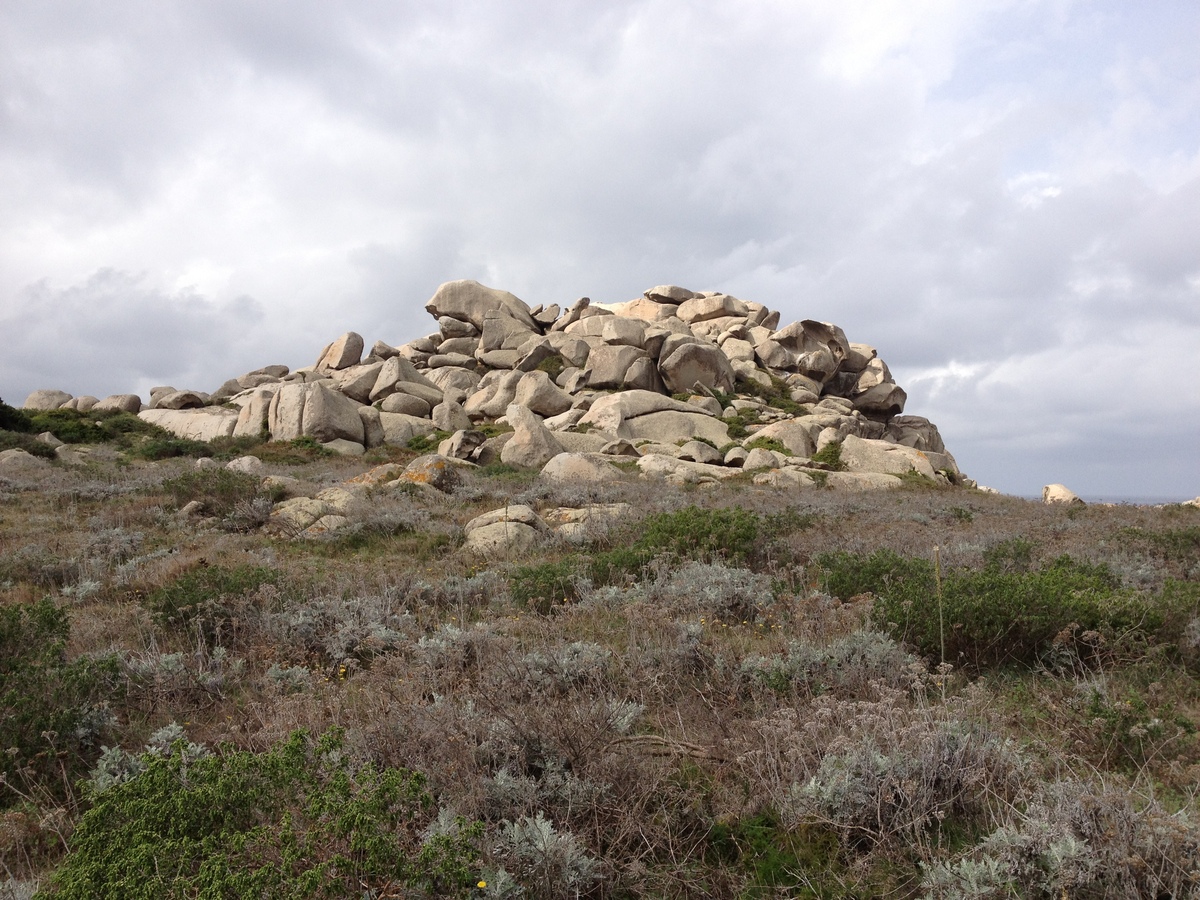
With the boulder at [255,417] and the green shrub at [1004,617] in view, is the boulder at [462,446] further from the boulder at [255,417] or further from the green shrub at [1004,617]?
the green shrub at [1004,617]

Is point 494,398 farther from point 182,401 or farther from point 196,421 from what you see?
point 182,401

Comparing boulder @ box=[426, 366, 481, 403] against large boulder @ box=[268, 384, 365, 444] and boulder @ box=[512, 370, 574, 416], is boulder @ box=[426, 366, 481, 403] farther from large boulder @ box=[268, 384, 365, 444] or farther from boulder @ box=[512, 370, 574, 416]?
large boulder @ box=[268, 384, 365, 444]

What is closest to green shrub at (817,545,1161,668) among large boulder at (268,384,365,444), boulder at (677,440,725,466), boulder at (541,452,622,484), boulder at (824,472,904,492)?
boulder at (541,452,622,484)

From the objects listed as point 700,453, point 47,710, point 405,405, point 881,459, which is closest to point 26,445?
point 405,405

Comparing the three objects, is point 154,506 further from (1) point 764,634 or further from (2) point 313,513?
(1) point 764,634

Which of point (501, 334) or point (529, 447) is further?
point (501, 334)

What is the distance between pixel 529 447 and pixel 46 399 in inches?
1375

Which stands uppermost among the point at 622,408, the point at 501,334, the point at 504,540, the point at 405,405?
the point at 501,334

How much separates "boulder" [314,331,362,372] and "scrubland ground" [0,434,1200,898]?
39624 mm

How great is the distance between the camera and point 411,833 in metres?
3.07

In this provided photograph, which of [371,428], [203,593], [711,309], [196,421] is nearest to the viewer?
[203,593]

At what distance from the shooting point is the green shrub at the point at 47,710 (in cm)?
424

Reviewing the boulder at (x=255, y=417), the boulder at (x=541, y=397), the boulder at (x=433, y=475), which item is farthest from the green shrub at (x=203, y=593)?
the boulder at (x=541, y=397)

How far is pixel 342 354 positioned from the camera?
47406 millimetres
